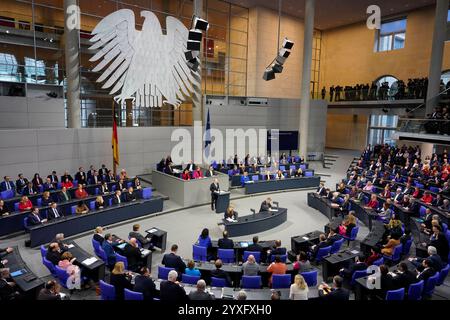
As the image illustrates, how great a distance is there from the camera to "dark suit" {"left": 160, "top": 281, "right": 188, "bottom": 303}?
5059 mm

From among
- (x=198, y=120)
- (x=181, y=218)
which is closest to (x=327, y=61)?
(x=198, y=120)

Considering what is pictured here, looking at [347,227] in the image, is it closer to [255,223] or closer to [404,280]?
[255,223]

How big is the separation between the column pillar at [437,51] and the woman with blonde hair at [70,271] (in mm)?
20437

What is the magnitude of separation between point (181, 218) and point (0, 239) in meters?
5.53

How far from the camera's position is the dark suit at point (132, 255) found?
7398 mm

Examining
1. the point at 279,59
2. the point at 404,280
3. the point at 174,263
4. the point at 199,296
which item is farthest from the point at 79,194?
the point at 279,59

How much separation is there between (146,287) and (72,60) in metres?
13.0

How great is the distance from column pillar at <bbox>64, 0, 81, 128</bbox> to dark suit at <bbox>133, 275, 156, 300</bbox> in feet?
39.3

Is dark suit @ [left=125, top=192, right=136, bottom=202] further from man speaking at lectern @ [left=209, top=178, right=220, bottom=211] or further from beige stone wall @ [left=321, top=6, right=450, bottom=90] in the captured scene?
beige stone wall @ [left=321, top=6, right=450, bottom=90]

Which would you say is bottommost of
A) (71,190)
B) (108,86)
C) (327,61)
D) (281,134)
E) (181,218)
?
(181,218)

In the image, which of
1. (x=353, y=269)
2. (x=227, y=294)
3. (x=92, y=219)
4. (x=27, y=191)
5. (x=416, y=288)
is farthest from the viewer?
(x=27, y=191)

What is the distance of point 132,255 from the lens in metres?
7.41
